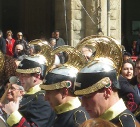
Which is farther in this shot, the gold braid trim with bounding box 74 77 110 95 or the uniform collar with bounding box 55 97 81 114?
the uniform collar with bounding box 55 97 81 114

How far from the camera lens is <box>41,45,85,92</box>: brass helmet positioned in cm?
471

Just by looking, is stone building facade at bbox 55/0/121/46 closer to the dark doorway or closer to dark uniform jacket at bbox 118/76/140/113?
the dark doorway

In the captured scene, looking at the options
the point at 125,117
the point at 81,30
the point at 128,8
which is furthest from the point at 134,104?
the point at 128,8

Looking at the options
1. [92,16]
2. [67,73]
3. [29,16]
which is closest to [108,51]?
[67,73]

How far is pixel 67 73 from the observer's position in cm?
478

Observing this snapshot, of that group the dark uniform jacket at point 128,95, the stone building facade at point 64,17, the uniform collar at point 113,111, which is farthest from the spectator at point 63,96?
the stone building facade at point 64,17

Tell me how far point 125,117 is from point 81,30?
479 inches

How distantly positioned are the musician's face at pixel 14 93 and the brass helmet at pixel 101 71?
3.69 ft

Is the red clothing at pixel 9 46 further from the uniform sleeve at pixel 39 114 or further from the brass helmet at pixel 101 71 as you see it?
the brass helmet at pixel 101 71

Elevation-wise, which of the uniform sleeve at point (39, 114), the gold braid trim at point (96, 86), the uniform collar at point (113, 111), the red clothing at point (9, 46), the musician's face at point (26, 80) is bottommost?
the red clothing at point (9, 46)

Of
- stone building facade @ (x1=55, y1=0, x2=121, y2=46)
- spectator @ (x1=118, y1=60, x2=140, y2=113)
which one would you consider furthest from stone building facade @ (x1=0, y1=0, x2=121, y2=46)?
spectator @ (x1=118, y1=60, x2=140, y2=113)

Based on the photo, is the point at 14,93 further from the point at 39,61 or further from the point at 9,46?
the point at 9,46

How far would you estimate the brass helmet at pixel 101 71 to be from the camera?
3893mm

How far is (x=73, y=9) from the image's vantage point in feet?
52.3
